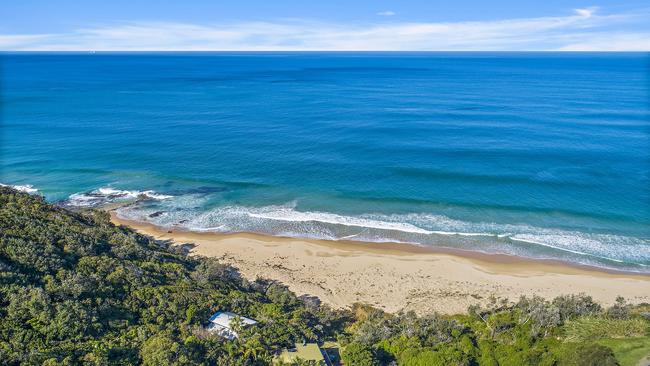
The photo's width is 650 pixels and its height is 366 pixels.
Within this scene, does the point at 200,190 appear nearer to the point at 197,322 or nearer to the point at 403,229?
the point at 403,229

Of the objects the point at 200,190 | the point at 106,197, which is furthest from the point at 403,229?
the point at 106,197

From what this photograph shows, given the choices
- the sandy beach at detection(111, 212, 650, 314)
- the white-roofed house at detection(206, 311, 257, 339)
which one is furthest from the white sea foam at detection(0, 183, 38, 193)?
the white-roofed house at detection(206, 311, 257, 339)

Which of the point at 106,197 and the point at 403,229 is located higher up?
the point at 106,197

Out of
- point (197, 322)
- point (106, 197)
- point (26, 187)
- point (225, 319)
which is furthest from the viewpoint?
point (26, 187)

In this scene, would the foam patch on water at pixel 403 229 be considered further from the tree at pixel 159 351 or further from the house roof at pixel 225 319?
the tree at pixel 159 351

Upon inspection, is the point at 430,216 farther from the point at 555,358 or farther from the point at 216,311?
the point at 216,311

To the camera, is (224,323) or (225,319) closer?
(224,323)
